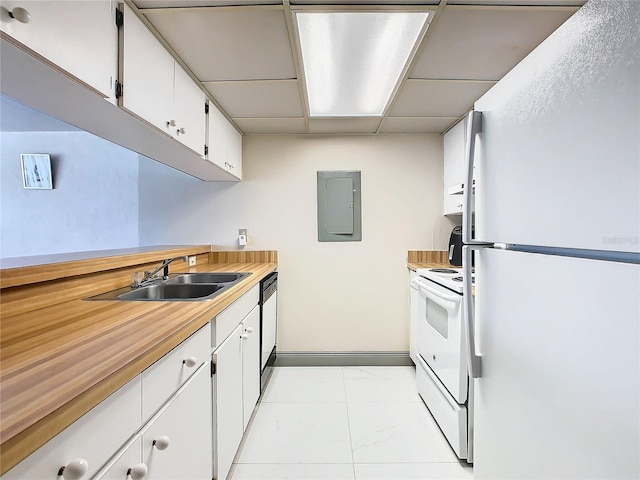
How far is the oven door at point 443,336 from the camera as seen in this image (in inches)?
63.5

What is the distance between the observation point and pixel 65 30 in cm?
90

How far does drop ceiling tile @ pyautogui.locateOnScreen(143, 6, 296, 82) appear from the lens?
1288mm

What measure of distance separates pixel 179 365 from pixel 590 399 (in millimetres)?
1030

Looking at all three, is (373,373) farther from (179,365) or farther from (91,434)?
(91,434)

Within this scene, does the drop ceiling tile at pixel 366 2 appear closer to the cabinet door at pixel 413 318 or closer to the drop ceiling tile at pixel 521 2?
the drop ceiling tile at pixel 521 2

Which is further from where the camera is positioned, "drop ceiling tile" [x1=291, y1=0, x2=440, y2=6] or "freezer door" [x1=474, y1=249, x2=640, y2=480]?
"drop ceiling tile" [x1=291, y1=0, x2=440, y2=6]

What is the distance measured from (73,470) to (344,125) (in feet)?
8.34

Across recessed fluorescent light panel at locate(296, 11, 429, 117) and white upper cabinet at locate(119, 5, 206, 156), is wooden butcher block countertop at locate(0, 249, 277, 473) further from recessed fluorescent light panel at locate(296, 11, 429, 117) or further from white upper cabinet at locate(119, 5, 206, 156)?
recessed fluorescent light panel at locate(296, 11, 429, 117)

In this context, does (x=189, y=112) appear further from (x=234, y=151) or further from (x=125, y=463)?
(x=125, y=463)

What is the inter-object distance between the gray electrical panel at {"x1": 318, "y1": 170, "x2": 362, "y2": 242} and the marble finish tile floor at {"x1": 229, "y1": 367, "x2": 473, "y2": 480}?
1239mm

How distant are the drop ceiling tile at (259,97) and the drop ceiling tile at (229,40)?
82 mm

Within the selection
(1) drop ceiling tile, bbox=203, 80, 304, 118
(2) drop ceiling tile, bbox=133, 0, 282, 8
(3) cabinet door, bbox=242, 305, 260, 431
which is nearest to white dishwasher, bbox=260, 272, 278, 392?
(3) cabinet door, bbox=242, 305, 260, 431

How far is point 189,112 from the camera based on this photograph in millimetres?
1716

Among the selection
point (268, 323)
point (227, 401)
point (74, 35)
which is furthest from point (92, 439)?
point (268, 323)
